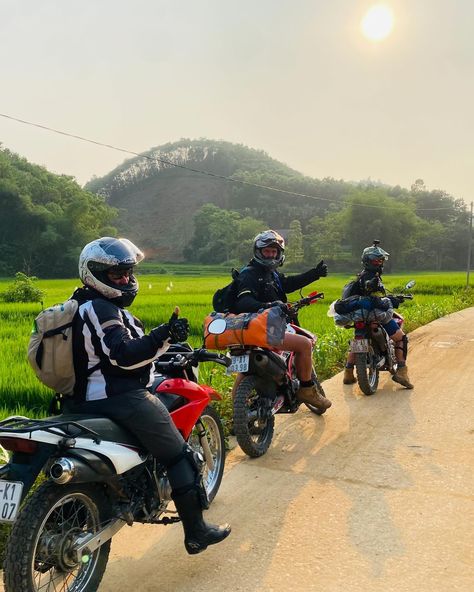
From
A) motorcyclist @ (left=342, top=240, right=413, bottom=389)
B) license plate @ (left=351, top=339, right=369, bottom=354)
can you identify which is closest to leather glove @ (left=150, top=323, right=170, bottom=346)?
license plate @ (left=351, top=339, right=369, bottom=354)

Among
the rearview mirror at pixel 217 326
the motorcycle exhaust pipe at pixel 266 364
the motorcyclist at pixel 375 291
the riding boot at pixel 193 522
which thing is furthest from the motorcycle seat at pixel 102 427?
→ the motorcyclist at pixel 375 291

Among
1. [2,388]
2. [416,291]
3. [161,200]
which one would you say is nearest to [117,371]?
[2,388]

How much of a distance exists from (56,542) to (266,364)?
235 centimetres

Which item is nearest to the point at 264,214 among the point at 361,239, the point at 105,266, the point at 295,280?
the point at 361,239

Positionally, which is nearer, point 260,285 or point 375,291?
point 260,285

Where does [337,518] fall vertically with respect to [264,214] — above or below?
Result: below

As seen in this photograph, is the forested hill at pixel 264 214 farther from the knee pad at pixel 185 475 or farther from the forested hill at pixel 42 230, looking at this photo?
the knee pad at pixel 185 475

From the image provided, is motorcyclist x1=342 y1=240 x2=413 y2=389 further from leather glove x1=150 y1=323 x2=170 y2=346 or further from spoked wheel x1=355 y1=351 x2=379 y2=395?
leather glove x1=150 y1=323 x2=170 y2=346

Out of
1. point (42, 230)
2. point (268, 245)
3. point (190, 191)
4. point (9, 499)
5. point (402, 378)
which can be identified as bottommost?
point (402, 378)

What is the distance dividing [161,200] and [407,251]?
85.1 metres

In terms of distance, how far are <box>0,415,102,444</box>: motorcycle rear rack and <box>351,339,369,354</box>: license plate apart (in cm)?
418

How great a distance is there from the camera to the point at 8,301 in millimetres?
17344

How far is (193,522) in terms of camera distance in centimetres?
266

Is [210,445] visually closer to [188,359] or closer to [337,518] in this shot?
[188,359]
